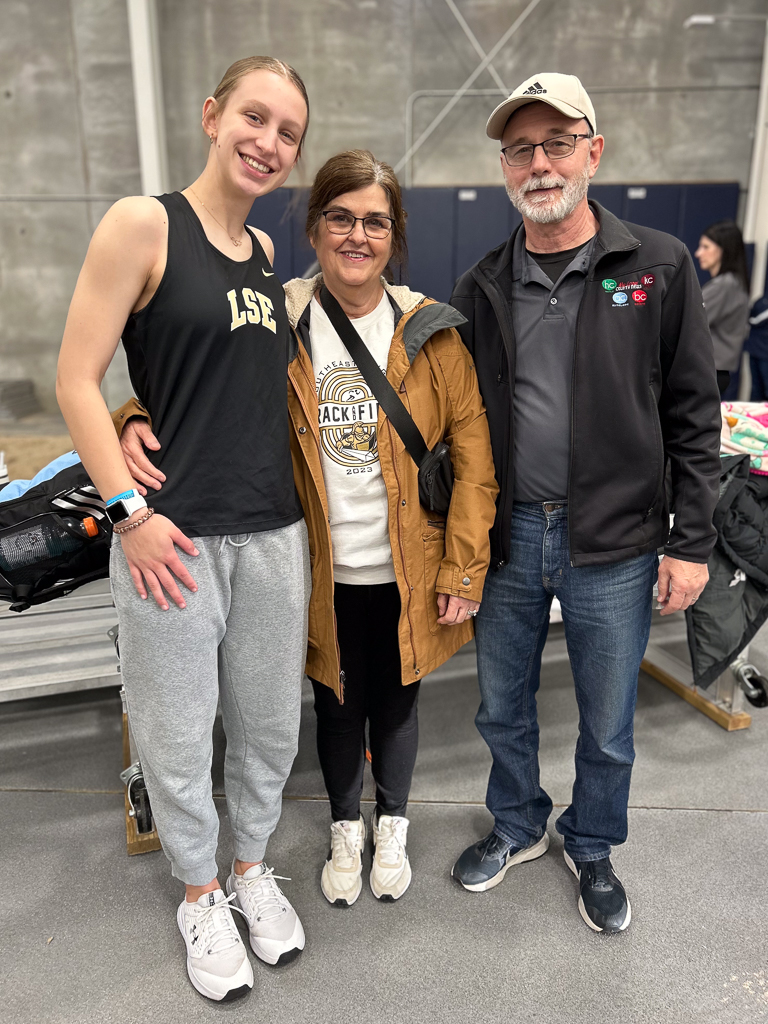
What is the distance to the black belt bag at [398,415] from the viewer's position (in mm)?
1492

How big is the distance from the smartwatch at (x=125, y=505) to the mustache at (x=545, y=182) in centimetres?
100

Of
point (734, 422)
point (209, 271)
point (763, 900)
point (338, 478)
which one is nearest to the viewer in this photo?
point (209, 271)

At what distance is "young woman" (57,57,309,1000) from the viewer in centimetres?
124

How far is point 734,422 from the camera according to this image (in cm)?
Answer: 253

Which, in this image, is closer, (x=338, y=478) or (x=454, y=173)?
(x=338, y=478)

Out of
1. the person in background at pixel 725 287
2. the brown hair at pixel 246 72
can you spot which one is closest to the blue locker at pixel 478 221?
the person in background at pixel 725 287

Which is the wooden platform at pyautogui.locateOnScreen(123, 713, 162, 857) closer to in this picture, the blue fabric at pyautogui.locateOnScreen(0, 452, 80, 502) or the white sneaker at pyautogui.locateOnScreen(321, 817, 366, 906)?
the white sneaker at pyautogui.locateOnScreen(321, 817, 366, 906)

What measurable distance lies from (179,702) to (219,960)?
612mm

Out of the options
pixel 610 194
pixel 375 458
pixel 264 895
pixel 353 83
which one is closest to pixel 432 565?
pixel 375 458

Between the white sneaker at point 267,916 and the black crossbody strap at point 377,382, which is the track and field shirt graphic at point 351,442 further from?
the white sneaker at point 267,916

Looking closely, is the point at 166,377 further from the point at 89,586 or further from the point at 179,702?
the point at 89,586

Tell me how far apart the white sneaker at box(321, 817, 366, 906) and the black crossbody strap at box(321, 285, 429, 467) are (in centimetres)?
101

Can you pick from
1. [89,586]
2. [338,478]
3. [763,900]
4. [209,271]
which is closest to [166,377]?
[209,271]

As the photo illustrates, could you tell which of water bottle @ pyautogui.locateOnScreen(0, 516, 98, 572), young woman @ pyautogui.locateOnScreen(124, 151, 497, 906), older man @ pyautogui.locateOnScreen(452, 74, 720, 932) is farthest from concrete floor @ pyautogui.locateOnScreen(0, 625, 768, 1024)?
water bottle @ pyautogui.locateOnScreen(0, 516, 98, 572)
